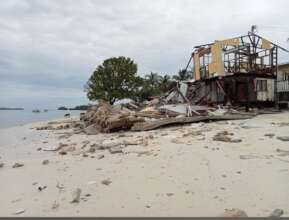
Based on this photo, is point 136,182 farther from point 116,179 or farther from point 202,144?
point 202,144

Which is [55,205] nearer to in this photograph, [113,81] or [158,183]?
[158,183]

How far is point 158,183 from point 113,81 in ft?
129

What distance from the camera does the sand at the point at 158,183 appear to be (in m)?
4.22

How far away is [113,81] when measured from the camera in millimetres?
43969

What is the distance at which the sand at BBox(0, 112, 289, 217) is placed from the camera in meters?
4.22

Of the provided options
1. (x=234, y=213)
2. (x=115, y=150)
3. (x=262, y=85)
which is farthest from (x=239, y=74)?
(x=234, y=213)

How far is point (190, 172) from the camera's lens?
19.0 ft

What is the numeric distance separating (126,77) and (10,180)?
127 ft

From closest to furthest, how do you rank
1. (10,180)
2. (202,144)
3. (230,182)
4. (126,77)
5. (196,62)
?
(230,182) → (10,180) → (202,144) → (196,62) → (126,77)

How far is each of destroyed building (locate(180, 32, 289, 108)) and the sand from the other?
1405 cm

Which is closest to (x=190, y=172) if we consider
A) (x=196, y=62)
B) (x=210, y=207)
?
(x=210, y=207)

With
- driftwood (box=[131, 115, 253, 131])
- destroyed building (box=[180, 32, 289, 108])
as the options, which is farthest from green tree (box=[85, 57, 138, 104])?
driftwood (box=[131, 115, 253, 131])

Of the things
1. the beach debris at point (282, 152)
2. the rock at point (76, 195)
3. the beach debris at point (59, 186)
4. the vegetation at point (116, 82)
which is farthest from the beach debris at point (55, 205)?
the vegetation at point (116, 82)

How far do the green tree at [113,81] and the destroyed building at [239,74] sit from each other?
2121 cm
